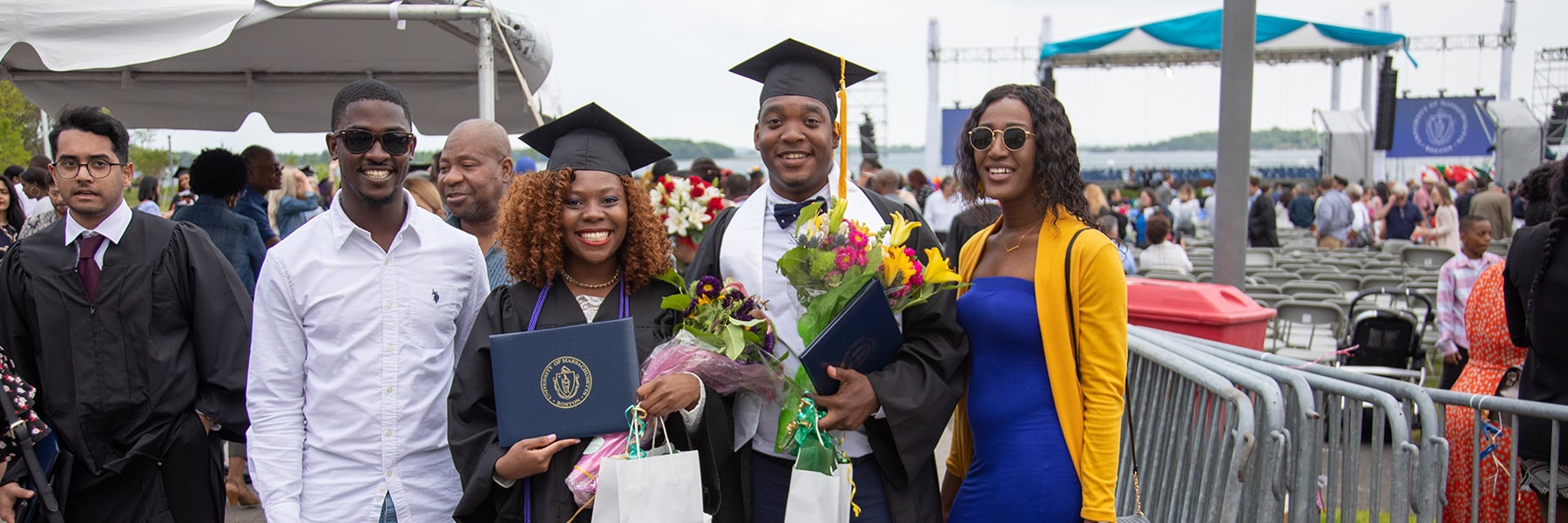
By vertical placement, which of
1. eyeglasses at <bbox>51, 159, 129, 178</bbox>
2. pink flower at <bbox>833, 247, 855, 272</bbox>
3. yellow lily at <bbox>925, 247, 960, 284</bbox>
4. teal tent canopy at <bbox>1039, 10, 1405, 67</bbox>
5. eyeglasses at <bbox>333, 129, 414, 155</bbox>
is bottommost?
yellow lily at <bbox>925, 247, 960, 284</bbox>

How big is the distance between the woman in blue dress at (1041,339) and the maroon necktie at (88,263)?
95.1 inches

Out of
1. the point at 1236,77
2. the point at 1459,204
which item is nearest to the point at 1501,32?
the point at 1459,204

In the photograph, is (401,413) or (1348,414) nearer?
(401,413)

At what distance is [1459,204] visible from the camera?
53.2 ft

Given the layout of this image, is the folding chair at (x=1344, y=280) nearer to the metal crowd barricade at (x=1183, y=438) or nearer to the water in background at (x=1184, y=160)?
the metal crowd barricade at (x=1183, y=438)

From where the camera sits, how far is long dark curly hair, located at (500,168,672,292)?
258cm

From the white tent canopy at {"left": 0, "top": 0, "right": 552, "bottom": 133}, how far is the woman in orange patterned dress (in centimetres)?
456

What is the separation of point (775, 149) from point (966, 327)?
2.27 feet

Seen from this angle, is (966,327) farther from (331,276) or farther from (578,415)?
(331,276)

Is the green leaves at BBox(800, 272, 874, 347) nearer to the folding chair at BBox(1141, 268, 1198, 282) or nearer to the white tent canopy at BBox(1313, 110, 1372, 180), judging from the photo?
the folding chair at BBox(1141, 268, 1198, 282)

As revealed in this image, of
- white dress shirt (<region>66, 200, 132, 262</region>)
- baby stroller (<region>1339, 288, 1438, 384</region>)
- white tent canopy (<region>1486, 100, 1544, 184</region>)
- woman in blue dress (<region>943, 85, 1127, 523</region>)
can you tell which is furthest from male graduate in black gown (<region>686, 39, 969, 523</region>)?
white tent canopy (<region>1486, 100, 1544, 184</region>)

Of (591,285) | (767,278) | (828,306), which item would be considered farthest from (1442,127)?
(591,285)

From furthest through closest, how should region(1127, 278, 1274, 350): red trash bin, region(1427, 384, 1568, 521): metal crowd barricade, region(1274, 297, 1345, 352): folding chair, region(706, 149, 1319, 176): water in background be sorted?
region(706, 149, 1319, 176): water in background → region(1274, 297, 1345, 352): folding chair → region(1127, 278, 1274, 350): red trash bin → region(1427, 384, 1568, 521): metal crowd barricade

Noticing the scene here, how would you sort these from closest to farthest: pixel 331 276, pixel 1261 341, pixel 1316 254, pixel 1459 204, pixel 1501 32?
pixel 331 276 < pixel 1261 341 < pixel 1316 254 < pixel 1459 204 < pixel 1501 32
